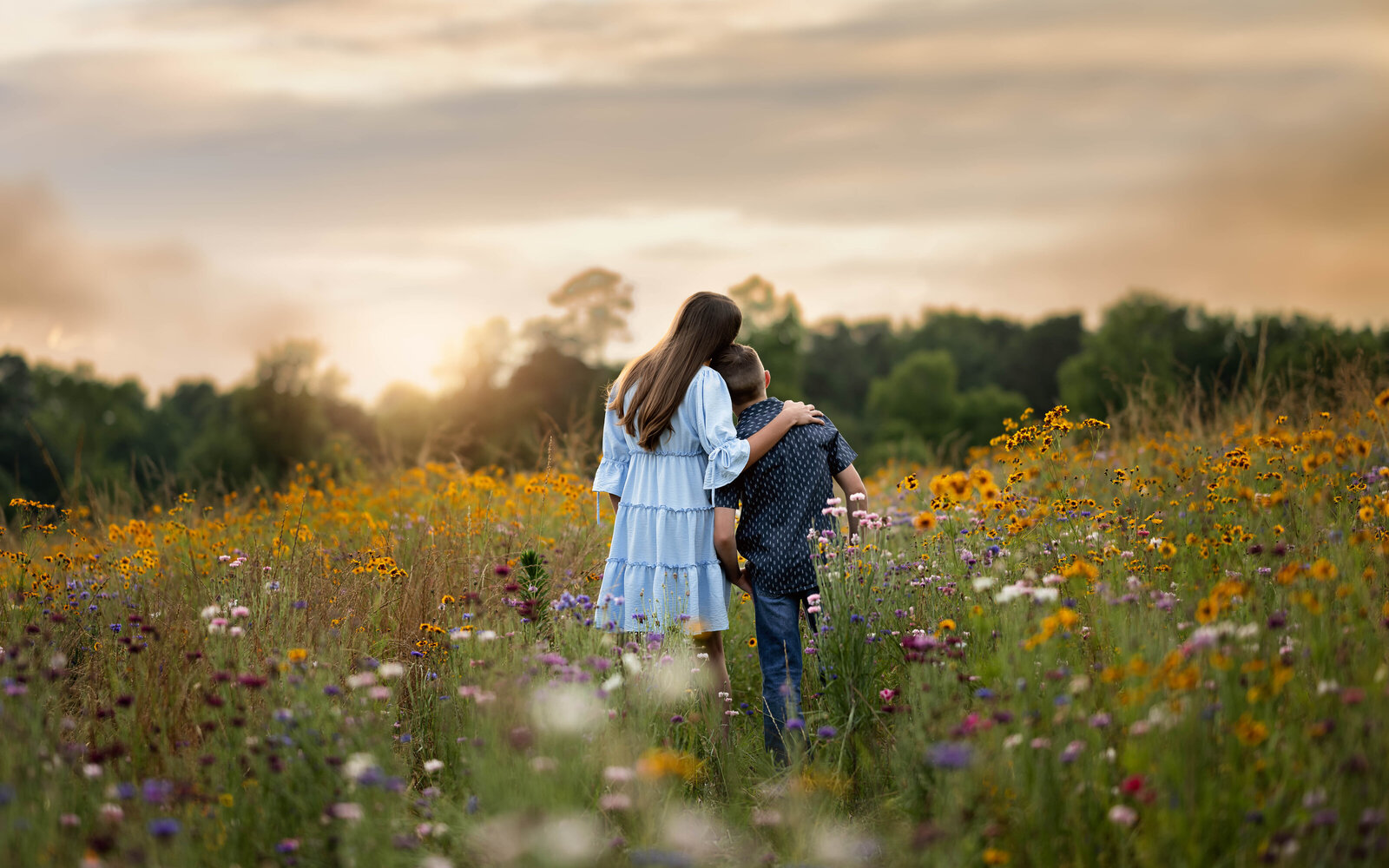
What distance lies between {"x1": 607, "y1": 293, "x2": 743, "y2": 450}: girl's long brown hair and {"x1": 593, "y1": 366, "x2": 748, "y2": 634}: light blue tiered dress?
0.22 ft

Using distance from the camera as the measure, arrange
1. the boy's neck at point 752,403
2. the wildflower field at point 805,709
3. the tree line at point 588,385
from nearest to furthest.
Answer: the wildflower field at point 805,709 < the boy's neck at point 752,403 < the tree line at point 588,385

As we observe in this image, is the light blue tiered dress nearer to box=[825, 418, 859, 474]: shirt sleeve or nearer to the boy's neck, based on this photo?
the boy's neck

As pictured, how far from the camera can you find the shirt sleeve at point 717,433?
414 centimetres

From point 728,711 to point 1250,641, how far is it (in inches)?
88.3

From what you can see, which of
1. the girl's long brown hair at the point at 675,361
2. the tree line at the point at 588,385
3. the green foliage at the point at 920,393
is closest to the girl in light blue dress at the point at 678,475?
the girl's long brown hair at the point at 675,361

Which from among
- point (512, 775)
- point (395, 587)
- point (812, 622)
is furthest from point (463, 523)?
point (512, 775)

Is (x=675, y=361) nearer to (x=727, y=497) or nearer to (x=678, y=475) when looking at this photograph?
(x=678, y=475)

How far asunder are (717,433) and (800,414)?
44cm

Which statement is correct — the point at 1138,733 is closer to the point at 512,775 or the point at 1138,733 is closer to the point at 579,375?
the point at 512,775

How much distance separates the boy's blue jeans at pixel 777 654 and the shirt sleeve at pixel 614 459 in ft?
3.08

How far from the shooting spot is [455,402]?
115 ft

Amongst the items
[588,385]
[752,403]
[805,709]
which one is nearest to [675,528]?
[752,403]

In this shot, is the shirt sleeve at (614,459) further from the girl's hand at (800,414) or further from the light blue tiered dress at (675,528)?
the girl's hand at (800,414)

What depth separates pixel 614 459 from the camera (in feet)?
15.7
